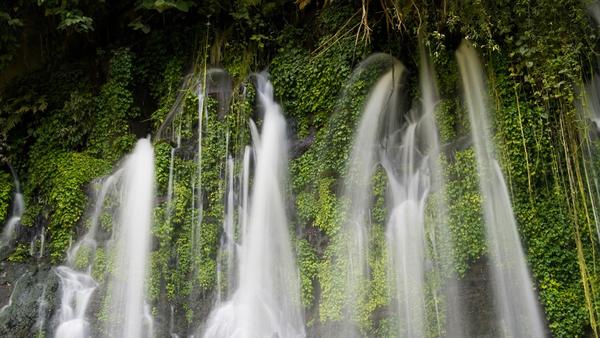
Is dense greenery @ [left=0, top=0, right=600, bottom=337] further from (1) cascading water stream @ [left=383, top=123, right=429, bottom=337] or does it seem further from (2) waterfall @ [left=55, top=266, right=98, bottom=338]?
(2) waterfall @ [left=55, top=266, right=98, bottom=338]

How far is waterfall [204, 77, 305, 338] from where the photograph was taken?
21.5ft

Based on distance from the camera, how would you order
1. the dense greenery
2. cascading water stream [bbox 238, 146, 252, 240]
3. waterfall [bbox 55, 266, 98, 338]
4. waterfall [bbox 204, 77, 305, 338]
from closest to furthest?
1. the dense greenery
2. waterfall [bbox 204, 77, 305, 338]
3. waterfall [bbox 55, 266, 98, 338]
4. cascading water stream [bbox 238, 146, 252, 240]

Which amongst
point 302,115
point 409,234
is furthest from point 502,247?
point 302,115

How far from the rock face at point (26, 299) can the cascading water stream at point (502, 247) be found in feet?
18.4

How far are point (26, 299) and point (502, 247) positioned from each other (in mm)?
6117

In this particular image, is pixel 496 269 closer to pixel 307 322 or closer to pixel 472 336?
pixel 472 336

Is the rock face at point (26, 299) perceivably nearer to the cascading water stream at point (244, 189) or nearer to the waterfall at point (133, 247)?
the waterfall at point (133, 247)

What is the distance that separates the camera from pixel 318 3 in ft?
29.3

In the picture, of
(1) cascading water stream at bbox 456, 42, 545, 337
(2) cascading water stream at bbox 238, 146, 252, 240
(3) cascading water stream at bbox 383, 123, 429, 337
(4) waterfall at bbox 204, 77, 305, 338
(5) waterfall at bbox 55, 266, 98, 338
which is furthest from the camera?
(2) cascading water stream at bbox 238, 146, 252, 240

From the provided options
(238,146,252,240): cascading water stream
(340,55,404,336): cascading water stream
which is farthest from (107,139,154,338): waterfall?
(340,55,404,336): cascading water stream

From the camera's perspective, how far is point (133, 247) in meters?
7.28

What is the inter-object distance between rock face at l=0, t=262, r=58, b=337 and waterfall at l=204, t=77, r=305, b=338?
2170mm

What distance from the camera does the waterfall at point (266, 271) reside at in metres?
6.54

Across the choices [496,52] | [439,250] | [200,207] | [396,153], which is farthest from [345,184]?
[496,52]
